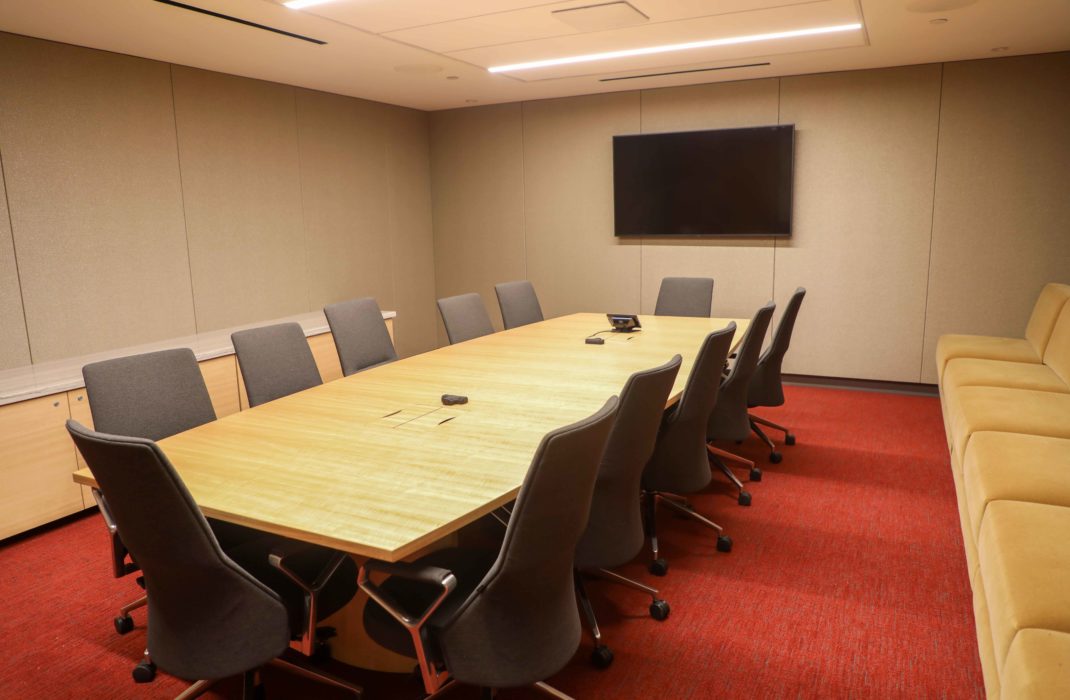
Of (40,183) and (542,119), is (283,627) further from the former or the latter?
(542,119)

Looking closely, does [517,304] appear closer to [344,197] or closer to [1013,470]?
[344,197]

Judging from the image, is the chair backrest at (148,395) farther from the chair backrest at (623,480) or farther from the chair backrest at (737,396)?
the chair backrest at (737,396)

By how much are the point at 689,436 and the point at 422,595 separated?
141cm

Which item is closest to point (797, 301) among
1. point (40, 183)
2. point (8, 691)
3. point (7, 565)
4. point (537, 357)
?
point (537, 357)

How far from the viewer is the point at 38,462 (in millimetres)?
3719

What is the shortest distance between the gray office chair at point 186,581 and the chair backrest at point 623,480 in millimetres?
816

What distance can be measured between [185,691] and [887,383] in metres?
5.85

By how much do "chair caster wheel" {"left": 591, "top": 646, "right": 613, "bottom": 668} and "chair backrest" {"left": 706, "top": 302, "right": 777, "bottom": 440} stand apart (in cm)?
140

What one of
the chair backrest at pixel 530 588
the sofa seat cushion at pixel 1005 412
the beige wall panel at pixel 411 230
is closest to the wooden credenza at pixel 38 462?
the chair backrest at pixel 530 588

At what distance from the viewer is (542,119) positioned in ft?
24.2

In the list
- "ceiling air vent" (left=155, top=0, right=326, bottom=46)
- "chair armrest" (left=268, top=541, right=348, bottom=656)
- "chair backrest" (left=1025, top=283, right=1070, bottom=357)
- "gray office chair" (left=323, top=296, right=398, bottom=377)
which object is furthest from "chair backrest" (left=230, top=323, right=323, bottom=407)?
"chair backrest" (left=1025, top=283, right=1070, bottom=357)

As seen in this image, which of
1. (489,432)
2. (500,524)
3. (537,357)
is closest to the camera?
(500,524)

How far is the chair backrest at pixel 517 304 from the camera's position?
18.0 feet

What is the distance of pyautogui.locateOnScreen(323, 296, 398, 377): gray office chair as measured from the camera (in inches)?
164
